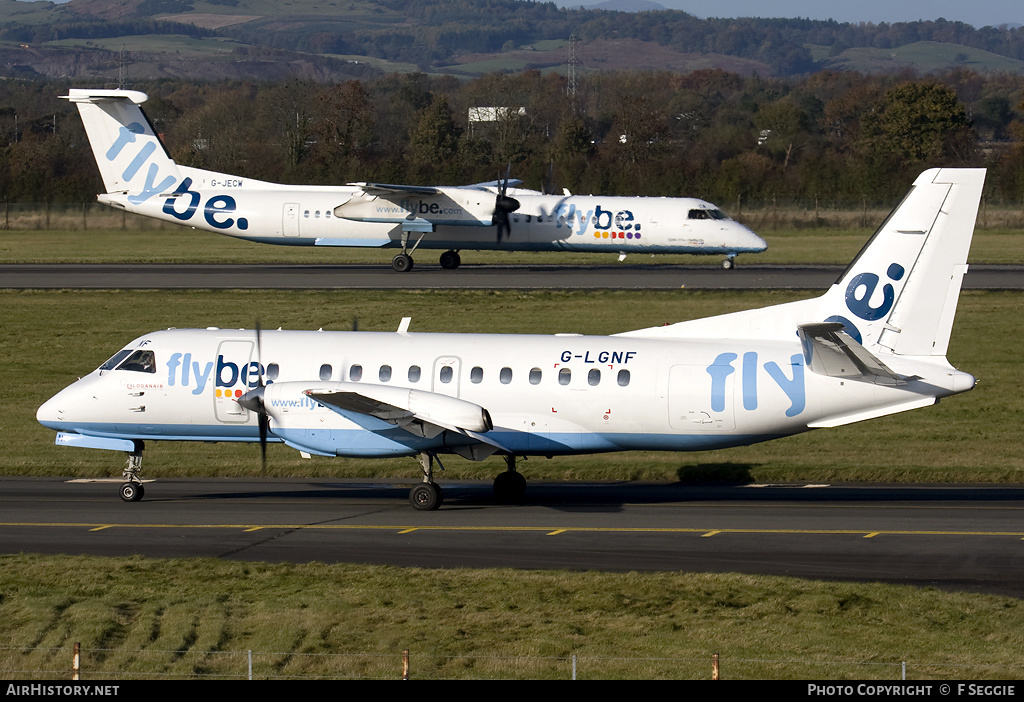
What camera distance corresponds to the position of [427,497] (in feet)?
74.0

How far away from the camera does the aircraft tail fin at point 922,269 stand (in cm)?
2192

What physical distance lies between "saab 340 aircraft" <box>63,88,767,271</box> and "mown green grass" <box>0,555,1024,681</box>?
4129 centimetres

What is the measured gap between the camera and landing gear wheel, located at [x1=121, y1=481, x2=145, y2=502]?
23.4 meters

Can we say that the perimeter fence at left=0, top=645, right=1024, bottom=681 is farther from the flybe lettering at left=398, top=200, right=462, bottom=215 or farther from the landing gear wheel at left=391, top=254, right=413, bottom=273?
the flybe lettering at left=398, top=200, right=462, bottom=215

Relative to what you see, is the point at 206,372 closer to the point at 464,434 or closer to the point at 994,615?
the point at 464,434

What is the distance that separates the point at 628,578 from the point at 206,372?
9622 millimetres

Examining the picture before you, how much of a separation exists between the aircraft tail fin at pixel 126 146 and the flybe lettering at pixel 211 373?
36.6 meters

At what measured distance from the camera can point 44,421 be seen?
23.5 meters

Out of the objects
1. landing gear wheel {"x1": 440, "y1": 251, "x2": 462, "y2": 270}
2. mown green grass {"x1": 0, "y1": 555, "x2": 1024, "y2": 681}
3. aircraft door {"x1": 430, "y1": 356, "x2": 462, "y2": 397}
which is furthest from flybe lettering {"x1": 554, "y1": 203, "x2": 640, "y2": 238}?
mown green grass {"x1": 0, "y1": 555, "x2": 1024, "y2": 681}

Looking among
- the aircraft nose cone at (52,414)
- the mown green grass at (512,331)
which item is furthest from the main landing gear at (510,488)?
the aircraft nose cone at (52,414)

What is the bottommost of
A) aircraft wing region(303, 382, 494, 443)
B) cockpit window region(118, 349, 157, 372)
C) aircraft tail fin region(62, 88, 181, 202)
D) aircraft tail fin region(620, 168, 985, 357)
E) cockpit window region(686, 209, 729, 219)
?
aircraft wing region(303, 382, 494, 443)

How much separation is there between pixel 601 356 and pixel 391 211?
124 feet

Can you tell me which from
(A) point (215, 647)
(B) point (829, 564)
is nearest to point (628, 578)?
(B) point (829, 564)

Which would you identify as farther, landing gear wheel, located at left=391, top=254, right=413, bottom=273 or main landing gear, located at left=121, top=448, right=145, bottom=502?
landing gear wheel, located at left=391, top=254, right=413, bottom=273
